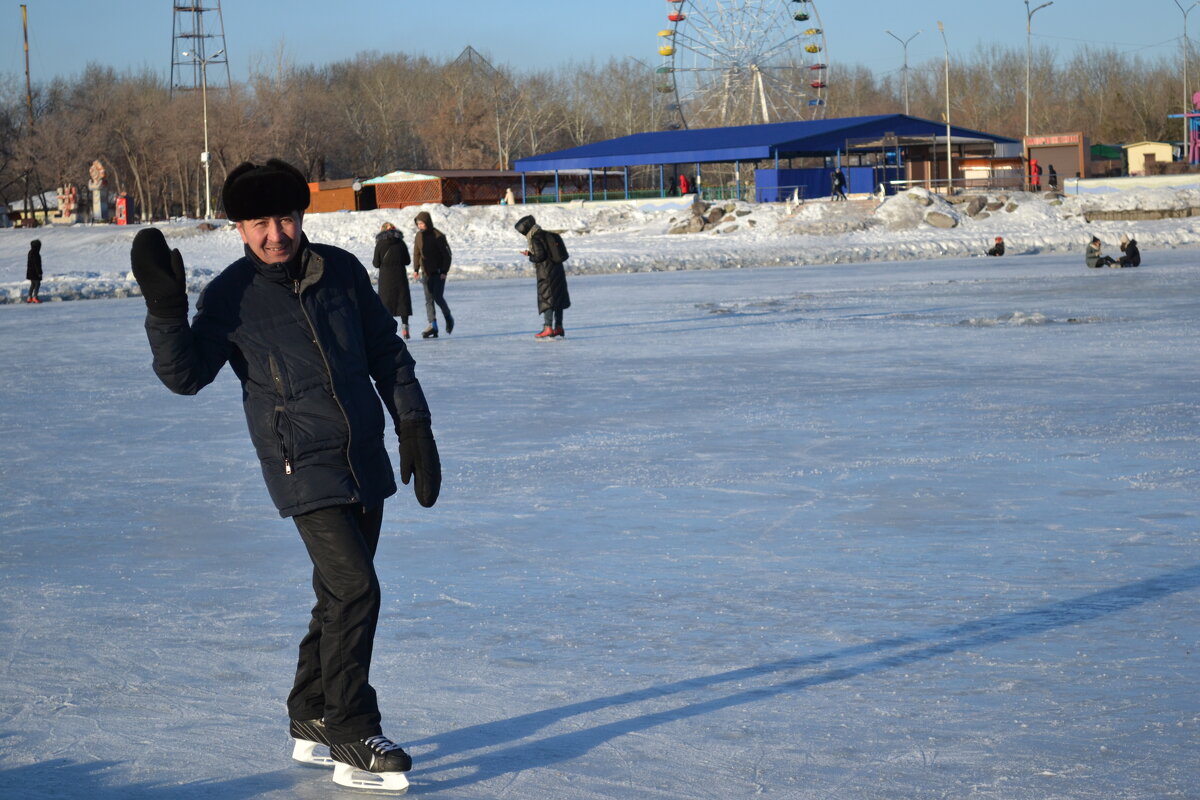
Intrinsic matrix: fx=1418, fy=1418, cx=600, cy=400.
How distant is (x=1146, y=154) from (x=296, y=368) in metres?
71.4

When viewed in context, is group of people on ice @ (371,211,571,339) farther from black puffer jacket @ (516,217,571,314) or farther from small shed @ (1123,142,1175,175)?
small shed @ (1123,142,1175,175)

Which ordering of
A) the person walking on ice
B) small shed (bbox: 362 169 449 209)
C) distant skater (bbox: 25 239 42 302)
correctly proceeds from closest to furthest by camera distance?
the person walking on ice < distant skater (bbox: 25 239 42 302) < small shed (bbox: 362 169 449 209)

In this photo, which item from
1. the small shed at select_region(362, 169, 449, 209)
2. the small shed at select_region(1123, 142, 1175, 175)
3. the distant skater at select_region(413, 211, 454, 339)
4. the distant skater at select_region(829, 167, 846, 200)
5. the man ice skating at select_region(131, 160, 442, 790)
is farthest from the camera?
the small shed at select_region(1123, 142, 1175, 175)

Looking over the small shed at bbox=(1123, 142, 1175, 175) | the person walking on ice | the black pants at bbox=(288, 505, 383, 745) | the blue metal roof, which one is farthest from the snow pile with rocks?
the black pants at bbox=(288, 505, 383, 745)

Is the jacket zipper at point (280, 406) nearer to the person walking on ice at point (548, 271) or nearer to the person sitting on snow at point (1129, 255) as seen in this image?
the person walking on ice at point (548, 271)

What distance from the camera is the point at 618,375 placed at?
11758 millimetres

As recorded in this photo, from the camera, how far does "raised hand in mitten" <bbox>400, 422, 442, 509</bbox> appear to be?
329 centimetres

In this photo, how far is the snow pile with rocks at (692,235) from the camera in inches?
1336

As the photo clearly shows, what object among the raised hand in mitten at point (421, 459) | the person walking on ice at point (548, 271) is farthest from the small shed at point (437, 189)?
the raised hand in mitten at point (421, 459)

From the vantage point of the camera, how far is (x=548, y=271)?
583 inches

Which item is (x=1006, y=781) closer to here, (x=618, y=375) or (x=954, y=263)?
(x=618, y=375)

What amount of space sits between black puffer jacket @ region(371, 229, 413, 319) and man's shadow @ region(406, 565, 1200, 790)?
1091 centimetres

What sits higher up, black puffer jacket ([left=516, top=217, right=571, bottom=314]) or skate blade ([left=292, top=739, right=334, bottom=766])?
black puffer jacket ([left=516, top=217, right=571, bottom=314])

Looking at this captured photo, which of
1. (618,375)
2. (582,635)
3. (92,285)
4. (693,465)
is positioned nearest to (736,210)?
(92,285)
